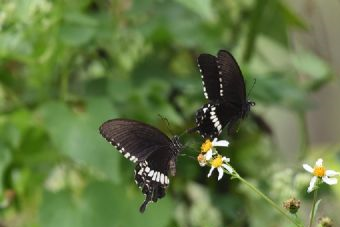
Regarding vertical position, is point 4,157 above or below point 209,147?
below

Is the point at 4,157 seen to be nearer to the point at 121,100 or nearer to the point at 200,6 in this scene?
the point at 121,100

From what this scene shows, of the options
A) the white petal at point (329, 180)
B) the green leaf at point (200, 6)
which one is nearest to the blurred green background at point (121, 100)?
the green leaf at point (200, 6)

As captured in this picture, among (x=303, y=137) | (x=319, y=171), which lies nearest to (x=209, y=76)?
(x=319, y=171)

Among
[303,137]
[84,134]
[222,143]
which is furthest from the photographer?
[303,137]

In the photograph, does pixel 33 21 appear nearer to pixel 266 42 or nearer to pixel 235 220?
pixel 235 220

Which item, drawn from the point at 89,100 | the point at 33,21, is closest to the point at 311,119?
the point at 89,100

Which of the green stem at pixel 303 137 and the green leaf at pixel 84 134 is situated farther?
the green stem at pixel 303 137

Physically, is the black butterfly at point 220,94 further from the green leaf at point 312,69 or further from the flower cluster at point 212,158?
the green leaf at point 312,69

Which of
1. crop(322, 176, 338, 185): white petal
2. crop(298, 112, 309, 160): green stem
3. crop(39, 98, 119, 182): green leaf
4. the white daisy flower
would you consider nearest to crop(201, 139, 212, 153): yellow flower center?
the white daisy flower
